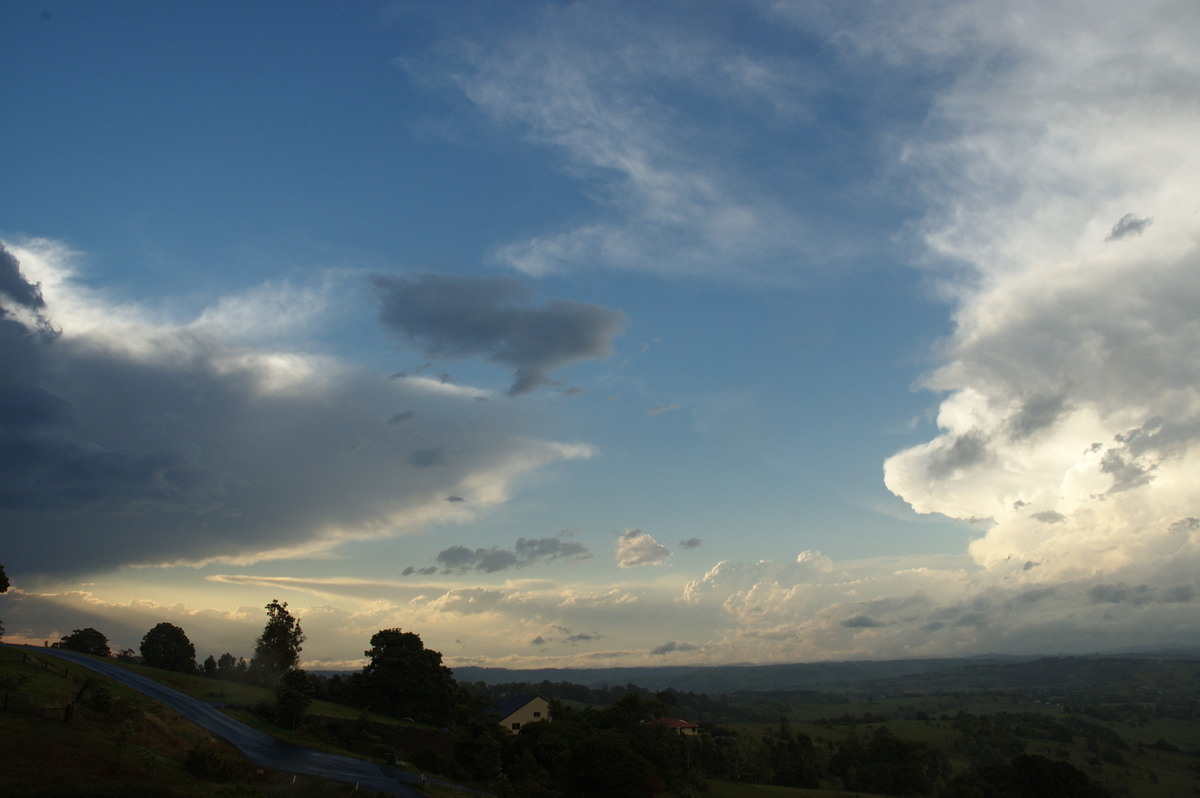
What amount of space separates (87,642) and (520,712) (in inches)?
2933

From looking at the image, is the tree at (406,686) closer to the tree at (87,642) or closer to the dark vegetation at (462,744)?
the dark vegetation at (462,744)

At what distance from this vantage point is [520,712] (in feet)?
347

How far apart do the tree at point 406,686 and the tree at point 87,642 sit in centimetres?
4475

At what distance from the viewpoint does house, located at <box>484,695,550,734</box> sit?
341 feet

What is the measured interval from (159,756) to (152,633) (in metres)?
90.6

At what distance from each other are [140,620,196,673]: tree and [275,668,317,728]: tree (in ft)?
179

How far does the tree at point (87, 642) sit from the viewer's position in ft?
358

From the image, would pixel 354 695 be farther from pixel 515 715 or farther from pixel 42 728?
pixel 42 728

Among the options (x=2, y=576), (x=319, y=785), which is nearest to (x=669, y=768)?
(x=319, y=785)

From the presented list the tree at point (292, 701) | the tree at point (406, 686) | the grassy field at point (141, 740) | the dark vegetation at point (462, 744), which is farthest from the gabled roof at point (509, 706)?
the tree at point (292, 701)

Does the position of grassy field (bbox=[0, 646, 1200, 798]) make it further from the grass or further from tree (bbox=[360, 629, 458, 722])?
tree (bbox=[360, 629, 458, 722])

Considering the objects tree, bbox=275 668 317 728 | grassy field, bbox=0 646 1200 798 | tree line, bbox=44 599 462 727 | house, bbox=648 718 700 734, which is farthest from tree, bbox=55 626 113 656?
house, bbox=648 718 700 734

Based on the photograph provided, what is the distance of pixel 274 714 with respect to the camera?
72875 mm

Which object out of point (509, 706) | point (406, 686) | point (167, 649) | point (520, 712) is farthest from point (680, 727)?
point (167, 649)
